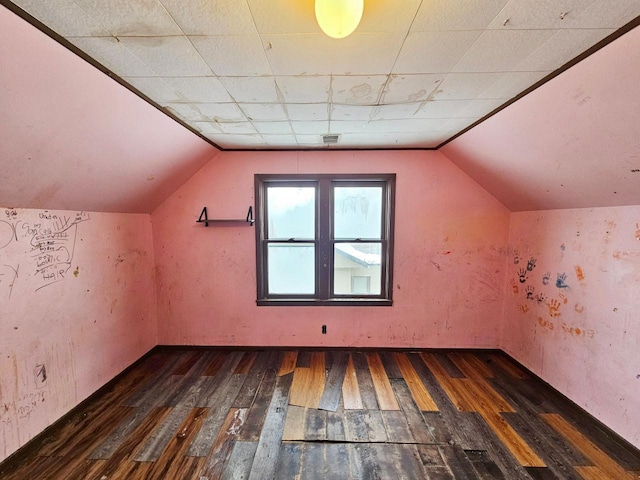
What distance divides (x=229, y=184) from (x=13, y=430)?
2433mm

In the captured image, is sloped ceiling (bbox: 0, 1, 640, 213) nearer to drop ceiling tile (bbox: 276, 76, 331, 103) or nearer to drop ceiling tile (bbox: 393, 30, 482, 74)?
drop ceiling tile (bbox: 393, 30, 482, 74)

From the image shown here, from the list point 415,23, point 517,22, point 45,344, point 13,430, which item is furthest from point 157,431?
point 517,22

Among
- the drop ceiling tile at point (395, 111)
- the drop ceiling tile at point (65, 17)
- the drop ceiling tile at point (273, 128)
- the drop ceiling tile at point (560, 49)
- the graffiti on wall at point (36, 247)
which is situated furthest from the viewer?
the drop ceiling tile at point (273, 128)

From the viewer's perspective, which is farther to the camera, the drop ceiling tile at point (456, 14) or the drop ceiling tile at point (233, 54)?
the drop ceiling tile at point (233, 54)

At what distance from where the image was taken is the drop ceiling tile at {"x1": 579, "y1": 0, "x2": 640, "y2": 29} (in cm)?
98

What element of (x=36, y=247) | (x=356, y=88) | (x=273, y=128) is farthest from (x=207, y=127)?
(x=36, y=247)

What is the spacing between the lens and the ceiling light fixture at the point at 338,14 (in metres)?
0.88

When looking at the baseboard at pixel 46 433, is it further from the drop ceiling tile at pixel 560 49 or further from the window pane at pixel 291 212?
the drop ceiling tile at pixel 560 49

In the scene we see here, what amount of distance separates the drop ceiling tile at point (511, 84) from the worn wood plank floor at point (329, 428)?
233 centimetres

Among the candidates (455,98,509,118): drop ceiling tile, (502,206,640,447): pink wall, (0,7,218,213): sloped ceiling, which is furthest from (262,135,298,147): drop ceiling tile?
(502,206,640,447): pink wall

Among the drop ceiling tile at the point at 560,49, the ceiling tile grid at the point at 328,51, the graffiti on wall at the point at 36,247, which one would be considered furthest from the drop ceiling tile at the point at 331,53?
the graffiti on wall at the point at 36,247

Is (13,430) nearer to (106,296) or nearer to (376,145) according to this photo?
(106,296)

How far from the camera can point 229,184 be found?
2998 millimetres

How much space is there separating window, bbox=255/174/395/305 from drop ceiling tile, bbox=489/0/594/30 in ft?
6.32
